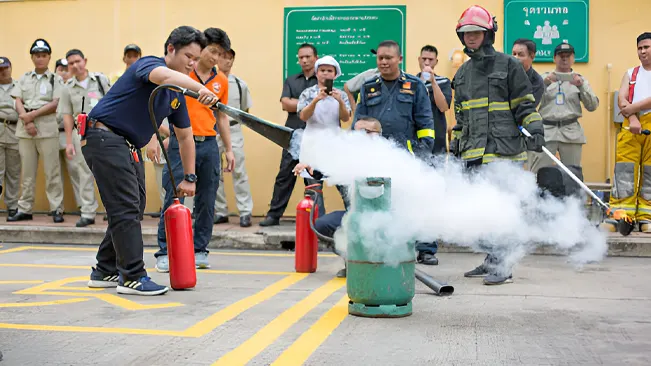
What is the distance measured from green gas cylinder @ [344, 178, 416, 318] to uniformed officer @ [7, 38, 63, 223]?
23.4ft

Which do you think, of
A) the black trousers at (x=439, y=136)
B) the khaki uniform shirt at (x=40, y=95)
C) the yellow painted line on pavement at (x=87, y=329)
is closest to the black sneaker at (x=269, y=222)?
the black trousers at (x=439, y=136)

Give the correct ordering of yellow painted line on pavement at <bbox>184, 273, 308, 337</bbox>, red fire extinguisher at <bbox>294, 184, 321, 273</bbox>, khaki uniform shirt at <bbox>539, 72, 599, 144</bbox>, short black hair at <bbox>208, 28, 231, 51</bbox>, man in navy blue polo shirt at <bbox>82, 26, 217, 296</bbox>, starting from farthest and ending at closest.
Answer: khaki uniform shirt at <bbox>539, 72, 599, 144</bbox>
short black hair at <bbox>208, 28, 231, 51</bbox>
red fire extinguisher at <bbox>294, 184, 321, 273</bbox>
man in navy blue polo shirt at <bbox>82, 26, 217, 296</bbox>
yellow painted line on pavement at <bbox>184, 273, 308, 337</bbox>

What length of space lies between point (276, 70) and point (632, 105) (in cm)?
481

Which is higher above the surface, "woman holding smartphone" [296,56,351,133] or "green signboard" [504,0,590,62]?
"green signboard" [504,0,590,62]

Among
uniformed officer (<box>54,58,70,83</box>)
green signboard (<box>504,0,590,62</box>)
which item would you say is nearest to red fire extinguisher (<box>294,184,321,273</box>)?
green signboard (<box>504,0,590,62</box>)

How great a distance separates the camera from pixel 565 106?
1048cm

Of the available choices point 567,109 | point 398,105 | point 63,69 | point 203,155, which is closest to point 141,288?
point 203,155

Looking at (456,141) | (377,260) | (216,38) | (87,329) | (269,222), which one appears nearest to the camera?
(87,329)

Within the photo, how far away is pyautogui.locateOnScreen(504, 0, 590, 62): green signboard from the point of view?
36.1ft

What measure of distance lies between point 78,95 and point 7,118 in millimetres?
1614

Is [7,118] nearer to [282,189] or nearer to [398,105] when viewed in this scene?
[282,189]

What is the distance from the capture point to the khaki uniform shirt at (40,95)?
11664 mm

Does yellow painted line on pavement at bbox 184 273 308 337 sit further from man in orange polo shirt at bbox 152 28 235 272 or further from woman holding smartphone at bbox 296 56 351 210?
woman holding smartphone at bbox 296 56 351 210

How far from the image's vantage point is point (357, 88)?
1041 cm
